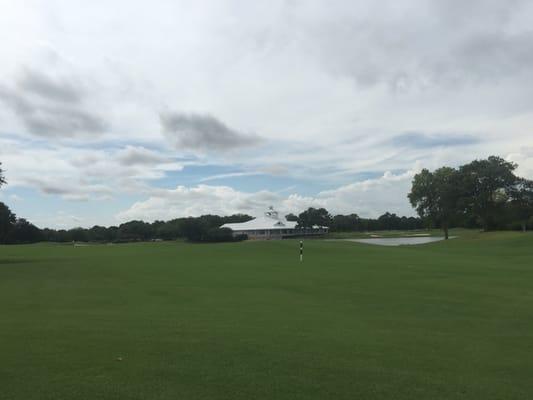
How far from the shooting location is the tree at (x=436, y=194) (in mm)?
77875

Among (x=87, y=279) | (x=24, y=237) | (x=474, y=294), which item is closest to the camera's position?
(x=474, y=294)

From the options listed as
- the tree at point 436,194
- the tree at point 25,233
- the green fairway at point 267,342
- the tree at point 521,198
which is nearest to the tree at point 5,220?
the green fairway at point 267,342

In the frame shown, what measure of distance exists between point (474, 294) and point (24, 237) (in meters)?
126

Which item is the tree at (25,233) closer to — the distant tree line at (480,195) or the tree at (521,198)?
the distant tree line at (480,195)

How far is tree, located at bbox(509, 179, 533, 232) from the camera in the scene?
7850cm

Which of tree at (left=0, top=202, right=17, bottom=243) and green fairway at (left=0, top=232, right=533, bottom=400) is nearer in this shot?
green fairway at (left=0, top=232, right=533, bottom=400)

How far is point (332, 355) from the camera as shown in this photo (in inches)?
309

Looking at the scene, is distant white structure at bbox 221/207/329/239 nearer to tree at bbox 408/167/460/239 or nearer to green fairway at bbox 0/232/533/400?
tree at bbox 408/167/460/239

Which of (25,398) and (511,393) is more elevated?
(25,398)

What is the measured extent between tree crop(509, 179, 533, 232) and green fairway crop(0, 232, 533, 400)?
68877 millimetres

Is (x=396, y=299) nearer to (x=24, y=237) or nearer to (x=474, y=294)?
(x=474, y=294)

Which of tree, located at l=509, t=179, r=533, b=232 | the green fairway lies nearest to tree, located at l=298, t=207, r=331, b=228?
tree, located at l=509, t=179, r=533, b=232

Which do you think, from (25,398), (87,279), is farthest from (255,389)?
(87,279)

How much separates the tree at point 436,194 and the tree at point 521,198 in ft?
30.7
